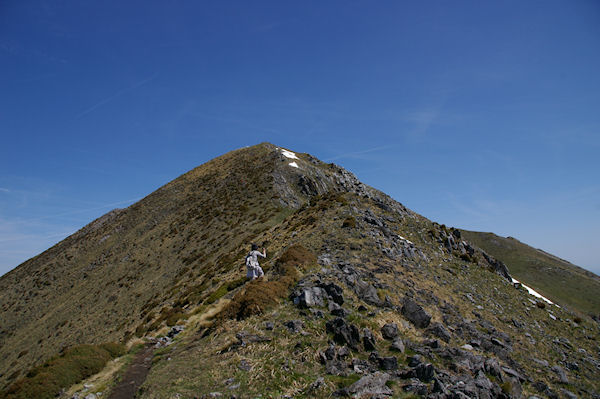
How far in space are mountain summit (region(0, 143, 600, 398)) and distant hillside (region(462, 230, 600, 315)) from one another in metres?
70.2

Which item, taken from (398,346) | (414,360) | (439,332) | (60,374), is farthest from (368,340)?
(60,374)

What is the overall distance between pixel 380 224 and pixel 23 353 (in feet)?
171

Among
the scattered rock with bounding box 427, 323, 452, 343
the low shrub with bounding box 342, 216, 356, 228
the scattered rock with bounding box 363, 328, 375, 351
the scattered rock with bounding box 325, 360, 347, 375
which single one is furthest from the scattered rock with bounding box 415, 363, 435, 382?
the low shrub with bounding box 342, 216, 356, 228

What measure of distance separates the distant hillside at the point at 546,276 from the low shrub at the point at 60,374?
95.4 m

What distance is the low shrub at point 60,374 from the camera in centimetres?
1366

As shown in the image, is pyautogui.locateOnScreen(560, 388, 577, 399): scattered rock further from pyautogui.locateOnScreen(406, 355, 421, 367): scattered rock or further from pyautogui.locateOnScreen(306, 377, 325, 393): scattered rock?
pyautogui.locateOnScreen(306, 377, 325, 393): scattered rock

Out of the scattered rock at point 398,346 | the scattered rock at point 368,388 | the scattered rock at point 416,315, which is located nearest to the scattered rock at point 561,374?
the scattered rock at point 416,315

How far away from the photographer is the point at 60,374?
579 inches

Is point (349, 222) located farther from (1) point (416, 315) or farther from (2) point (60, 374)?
(2) point (60, 374)

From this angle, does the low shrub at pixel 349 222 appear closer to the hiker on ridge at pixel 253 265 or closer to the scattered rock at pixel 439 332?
the hiker on ridge at pixel 253 265

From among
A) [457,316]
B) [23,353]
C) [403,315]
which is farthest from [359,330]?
[23,353]

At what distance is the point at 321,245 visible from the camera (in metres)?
26.3

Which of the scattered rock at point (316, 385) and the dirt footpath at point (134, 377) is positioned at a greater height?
the scattered rock at point (316, 385)

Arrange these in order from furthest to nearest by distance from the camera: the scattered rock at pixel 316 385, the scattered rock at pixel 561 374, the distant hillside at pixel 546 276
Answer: the distant hillside at pixel 546 276 < the scattered rock at pixel 561 374 < the scattered rock at pixel 316 385
